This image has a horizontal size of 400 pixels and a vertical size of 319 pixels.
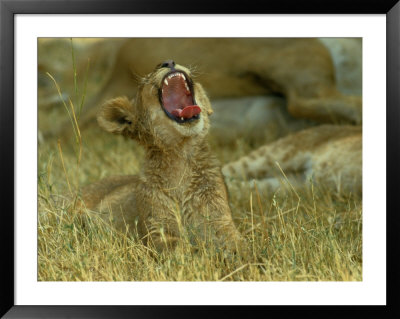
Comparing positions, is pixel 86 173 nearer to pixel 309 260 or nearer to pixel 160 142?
pixel 160 142

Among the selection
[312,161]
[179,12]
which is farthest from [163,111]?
[312,161]

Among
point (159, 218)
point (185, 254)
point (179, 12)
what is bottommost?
point (185, 254)

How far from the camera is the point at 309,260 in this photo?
2.94 metres

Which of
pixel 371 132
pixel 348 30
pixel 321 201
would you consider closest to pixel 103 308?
pixel 371 132

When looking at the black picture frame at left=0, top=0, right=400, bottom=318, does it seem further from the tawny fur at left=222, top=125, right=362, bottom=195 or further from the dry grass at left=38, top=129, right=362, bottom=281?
the tawny fur at left=222, top=125, right=362, bottom=195

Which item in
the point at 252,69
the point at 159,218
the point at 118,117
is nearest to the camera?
the point at 159,218

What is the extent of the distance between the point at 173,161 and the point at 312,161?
2052 millimetres

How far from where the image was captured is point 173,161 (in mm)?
3018

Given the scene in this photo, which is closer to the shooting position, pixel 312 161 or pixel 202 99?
pixel 202 99

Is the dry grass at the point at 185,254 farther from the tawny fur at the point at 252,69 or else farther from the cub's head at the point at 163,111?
the tawny fur at the point at 252,69

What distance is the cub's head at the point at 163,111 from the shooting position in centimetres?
289

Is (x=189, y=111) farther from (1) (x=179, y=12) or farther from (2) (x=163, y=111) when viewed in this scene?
(1) (x=179, y=12)

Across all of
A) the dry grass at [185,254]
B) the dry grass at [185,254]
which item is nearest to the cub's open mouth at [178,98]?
the dry grass at [185,254]

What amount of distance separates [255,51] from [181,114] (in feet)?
9.37
